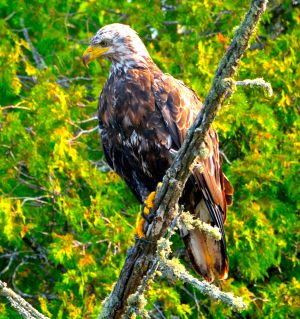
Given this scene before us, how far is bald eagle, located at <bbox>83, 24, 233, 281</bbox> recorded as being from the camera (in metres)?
5.44

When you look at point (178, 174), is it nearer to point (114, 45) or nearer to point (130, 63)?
point (130, 63)

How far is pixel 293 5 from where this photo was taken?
8977 mm

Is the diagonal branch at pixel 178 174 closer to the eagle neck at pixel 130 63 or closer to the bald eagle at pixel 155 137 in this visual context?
the bald eagle at pixel 155 137

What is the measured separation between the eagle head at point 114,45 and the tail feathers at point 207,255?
3.74 ft

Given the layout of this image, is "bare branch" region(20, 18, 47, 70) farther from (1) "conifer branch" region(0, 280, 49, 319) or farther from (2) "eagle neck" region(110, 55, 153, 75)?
(1) "conifer branch" region(0, 280, 49, 319)

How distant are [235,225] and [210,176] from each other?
6.47 ft

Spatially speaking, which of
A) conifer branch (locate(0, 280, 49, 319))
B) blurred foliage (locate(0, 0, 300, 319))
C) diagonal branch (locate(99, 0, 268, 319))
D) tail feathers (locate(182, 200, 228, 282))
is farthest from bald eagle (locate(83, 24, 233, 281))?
blurred foliage (locate(0, 0, 300, 319))

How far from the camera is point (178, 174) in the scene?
4160mm

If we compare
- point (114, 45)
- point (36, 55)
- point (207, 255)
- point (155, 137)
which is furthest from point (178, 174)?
point (36, 55)

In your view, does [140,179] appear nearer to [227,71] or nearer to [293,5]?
[227,71]

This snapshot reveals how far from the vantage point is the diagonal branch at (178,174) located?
3.52 metres

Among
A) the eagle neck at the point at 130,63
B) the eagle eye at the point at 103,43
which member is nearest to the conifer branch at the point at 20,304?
the eagle neck at the point at 130,63

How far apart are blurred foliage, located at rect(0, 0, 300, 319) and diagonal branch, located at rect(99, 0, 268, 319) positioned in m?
2.46

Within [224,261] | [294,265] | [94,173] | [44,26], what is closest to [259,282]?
[294,265]
